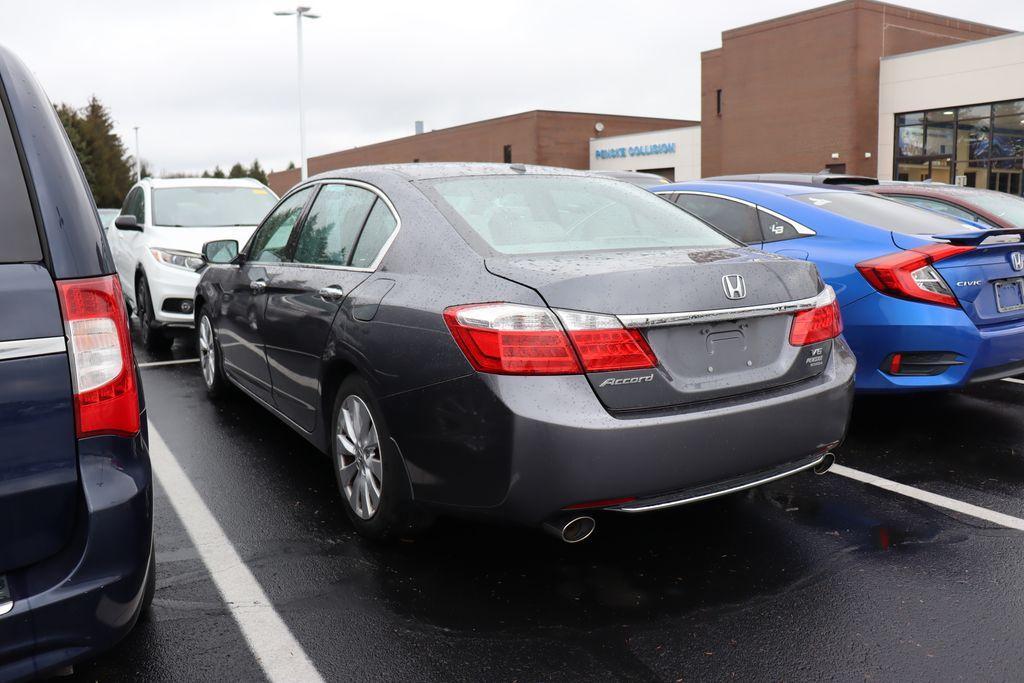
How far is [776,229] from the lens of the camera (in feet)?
18.5

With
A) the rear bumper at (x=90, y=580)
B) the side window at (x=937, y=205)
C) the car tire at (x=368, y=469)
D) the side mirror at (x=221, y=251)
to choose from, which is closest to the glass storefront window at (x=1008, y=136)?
the side window at (x=937, y=205)

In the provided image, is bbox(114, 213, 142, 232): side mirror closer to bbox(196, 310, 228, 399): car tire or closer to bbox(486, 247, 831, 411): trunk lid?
bbox(196, 310, 228, 399): car tire

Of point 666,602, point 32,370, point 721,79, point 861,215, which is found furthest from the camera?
point 721,79

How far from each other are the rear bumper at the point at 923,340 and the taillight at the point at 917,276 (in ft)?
0.14

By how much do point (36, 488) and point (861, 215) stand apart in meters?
4.77

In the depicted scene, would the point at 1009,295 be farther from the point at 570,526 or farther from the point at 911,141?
the point at 911,141

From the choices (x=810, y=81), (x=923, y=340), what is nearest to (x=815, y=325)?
(x=923, y=340)

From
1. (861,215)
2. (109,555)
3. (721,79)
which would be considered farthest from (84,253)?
(721,79)

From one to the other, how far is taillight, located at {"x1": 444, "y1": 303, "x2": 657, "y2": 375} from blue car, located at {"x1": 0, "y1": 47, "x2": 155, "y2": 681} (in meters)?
1.08

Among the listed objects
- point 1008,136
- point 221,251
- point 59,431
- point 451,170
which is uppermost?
point 1008,136

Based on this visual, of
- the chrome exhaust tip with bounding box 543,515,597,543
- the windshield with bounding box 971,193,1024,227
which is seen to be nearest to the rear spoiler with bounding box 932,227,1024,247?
the windshield with bounding box 971,193,1024,227

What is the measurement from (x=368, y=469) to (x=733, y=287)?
1.59 metres

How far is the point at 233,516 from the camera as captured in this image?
4.07 meters

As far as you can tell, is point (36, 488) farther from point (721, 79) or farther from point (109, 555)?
point (721, 79)
